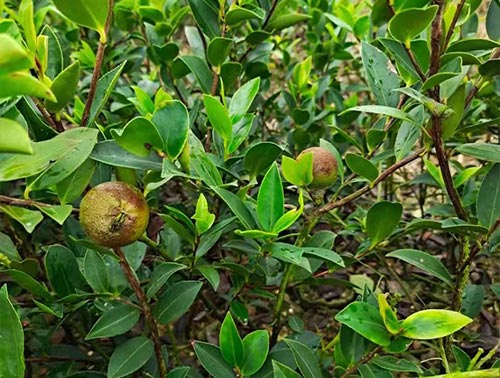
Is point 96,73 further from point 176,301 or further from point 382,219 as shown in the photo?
point 382,219

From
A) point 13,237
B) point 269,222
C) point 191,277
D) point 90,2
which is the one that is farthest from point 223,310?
point 90,2

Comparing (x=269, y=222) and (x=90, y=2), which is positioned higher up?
(x=90, y=2)

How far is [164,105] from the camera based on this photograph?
2.34 feet

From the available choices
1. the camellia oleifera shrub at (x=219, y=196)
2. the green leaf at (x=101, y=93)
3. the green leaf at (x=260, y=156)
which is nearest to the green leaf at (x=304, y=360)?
the camellia oleifera shrub at (x=219, y=196)

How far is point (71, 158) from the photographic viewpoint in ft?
2.19

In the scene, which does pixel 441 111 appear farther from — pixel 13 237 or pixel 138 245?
pixel 13 237

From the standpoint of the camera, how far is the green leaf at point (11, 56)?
16.9 inches

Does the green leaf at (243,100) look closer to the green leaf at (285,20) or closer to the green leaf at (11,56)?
the green leaf at (285,20)

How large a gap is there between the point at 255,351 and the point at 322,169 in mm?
250

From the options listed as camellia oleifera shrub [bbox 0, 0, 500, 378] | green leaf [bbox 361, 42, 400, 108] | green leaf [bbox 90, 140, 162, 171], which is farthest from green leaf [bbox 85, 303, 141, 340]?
green leaf [bbox 361, 42, 400, 108]

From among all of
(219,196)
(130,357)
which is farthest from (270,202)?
(130,357)

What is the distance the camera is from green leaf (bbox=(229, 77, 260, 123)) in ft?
2.84

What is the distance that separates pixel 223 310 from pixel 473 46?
791 millimetres

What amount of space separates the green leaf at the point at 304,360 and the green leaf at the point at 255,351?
0.10 feet
